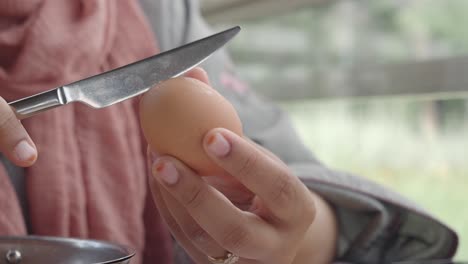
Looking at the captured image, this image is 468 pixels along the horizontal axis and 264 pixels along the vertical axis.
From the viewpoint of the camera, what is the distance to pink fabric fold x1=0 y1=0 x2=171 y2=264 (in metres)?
0.72

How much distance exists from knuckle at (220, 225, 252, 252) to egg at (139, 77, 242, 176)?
0.13 ft

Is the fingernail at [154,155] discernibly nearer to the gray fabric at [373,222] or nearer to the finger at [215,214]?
the finger at [215,214]

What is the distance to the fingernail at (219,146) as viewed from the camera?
1.30 ft

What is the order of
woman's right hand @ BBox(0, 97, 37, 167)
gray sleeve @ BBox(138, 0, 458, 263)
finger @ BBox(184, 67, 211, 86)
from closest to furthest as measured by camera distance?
woman's right hand @ BBox(0, 97, 37, 167) < finger @ BBox(184, 67, 211, 86) < gray sleeve @ BBox(138, 0, 458, 263)

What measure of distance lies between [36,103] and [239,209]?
0.14 meters

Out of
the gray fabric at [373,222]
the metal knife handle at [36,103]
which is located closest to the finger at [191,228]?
the metal knife handle at [36,103]

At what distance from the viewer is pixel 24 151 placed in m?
0.39

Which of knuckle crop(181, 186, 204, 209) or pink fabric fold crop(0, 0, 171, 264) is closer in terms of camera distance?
knuckle crop(181, 186, 204, 209)

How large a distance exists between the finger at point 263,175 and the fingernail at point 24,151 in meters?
0.10

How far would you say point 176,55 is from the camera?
46cm

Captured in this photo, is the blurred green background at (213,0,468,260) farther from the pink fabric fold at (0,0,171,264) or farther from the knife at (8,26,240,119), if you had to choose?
the knife at (8,26,240,119)

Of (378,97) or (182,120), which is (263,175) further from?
(378,97)

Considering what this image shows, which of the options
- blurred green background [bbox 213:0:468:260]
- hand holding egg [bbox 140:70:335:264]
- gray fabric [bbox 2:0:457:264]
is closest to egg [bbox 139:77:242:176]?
hand holding egg [bbox 140:70:335:264]

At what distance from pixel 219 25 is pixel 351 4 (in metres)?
0.44
